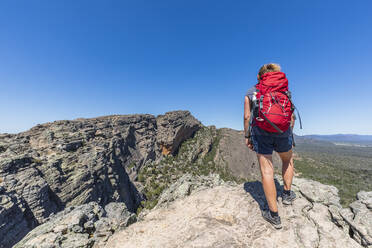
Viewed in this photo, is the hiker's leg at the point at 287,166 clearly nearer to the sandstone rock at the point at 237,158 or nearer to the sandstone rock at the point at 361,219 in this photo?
the sandstone rock at the point at 361,219

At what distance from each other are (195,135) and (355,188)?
202 ft

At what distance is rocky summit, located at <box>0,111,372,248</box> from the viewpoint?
3207mm

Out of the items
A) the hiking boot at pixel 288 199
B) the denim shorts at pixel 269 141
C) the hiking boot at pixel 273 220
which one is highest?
the denim shorts at pixel 269 141

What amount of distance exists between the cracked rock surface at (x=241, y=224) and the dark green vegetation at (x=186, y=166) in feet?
116

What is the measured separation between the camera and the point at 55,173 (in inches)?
792

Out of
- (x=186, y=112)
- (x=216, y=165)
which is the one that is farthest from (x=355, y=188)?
(x=186, y=112)

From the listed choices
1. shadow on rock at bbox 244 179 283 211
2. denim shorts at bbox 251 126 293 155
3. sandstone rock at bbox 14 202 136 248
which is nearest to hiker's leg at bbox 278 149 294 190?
→ denim shorts at bbox 251 126 293 155

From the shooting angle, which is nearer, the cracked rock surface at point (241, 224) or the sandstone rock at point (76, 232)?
the cracked rock surface at point (241, 224)

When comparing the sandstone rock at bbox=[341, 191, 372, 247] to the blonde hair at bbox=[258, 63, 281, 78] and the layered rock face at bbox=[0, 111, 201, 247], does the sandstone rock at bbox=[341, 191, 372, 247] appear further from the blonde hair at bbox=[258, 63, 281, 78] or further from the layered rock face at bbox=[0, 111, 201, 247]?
the layered rock face at bbox=[0, 111, 201, 247]

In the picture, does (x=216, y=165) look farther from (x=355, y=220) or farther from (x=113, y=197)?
(x=355, y=220)

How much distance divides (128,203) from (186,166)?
27.5m

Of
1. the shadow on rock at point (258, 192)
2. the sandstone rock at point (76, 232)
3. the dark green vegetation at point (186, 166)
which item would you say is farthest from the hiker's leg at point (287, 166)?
the dark green vegetation at point (186, 166)

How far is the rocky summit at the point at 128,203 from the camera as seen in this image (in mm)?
3207

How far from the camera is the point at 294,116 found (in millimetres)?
3566
